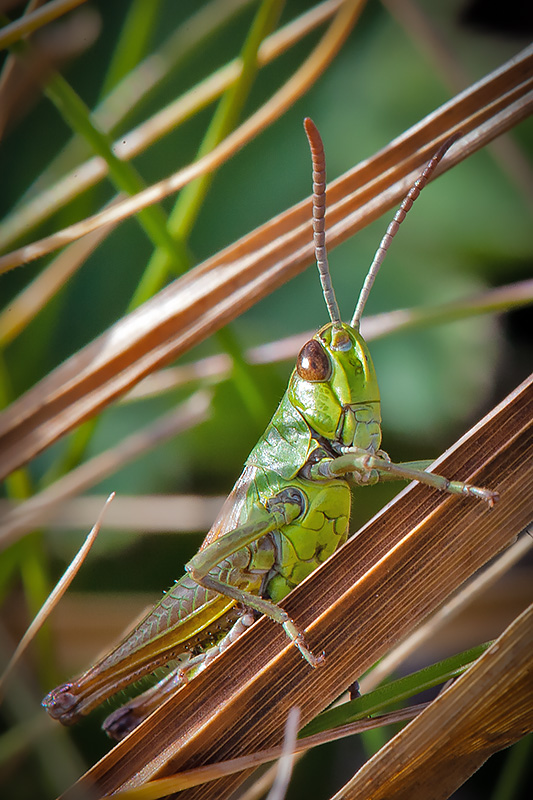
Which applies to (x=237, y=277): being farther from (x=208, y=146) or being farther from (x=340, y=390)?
(x=208, y=146)

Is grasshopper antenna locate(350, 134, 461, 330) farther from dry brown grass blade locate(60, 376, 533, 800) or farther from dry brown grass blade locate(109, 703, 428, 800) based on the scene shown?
dry brown grass blade locate(109, 703, 428, 800)

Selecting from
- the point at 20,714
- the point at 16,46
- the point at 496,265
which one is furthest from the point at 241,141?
the point at 20,714

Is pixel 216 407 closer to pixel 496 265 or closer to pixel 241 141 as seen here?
pixel 241 141

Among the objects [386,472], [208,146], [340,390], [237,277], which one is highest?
[208,146]

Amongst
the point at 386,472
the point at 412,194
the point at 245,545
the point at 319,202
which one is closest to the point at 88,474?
the point at 245,545

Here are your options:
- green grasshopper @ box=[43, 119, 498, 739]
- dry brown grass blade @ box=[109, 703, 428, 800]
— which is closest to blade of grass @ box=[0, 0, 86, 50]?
green grasshopper @ box=[43, 119, 498, 739]

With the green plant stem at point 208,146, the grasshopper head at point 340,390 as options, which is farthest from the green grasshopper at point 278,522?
the green plant stem at point 208,146
